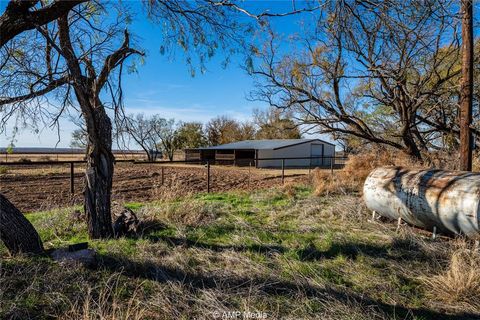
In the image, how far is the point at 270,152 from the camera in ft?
104

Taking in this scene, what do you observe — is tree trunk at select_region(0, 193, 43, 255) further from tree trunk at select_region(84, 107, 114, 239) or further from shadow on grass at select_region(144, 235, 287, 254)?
shadow on grass at select_region(144, 235, 287, 254)

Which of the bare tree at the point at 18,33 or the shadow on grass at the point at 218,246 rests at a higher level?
the bare tree at the point at 18,33

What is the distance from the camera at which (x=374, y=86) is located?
1250 cm

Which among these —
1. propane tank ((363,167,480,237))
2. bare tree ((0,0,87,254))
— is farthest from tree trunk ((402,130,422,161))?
bare tree ((0,0,87,254))

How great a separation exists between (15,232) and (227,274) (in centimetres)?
249

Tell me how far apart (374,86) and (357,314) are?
37.6ft

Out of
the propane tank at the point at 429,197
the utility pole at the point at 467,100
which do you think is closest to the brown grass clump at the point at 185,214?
the propane tank at the point at 429,197

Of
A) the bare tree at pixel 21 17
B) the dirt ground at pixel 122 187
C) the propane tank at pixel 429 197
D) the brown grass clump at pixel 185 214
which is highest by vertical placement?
Result: the bare tree at pixel 21 17

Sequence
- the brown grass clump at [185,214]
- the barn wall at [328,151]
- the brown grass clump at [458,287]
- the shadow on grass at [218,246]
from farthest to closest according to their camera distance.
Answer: the barn wall at [328,151]
the brown grass clump at [185,214]
the shadow on grass at [218,246]
the brown grass clump at [458,287]

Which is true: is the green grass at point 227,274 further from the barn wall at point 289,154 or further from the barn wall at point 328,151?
the barn wall at point 328,151

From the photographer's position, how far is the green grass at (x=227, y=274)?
2.80 metres

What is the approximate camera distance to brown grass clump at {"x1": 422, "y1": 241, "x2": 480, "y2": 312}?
10.1ft

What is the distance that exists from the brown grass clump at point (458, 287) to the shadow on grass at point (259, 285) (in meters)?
0.20

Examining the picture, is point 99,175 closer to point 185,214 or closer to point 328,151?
point 185,214
